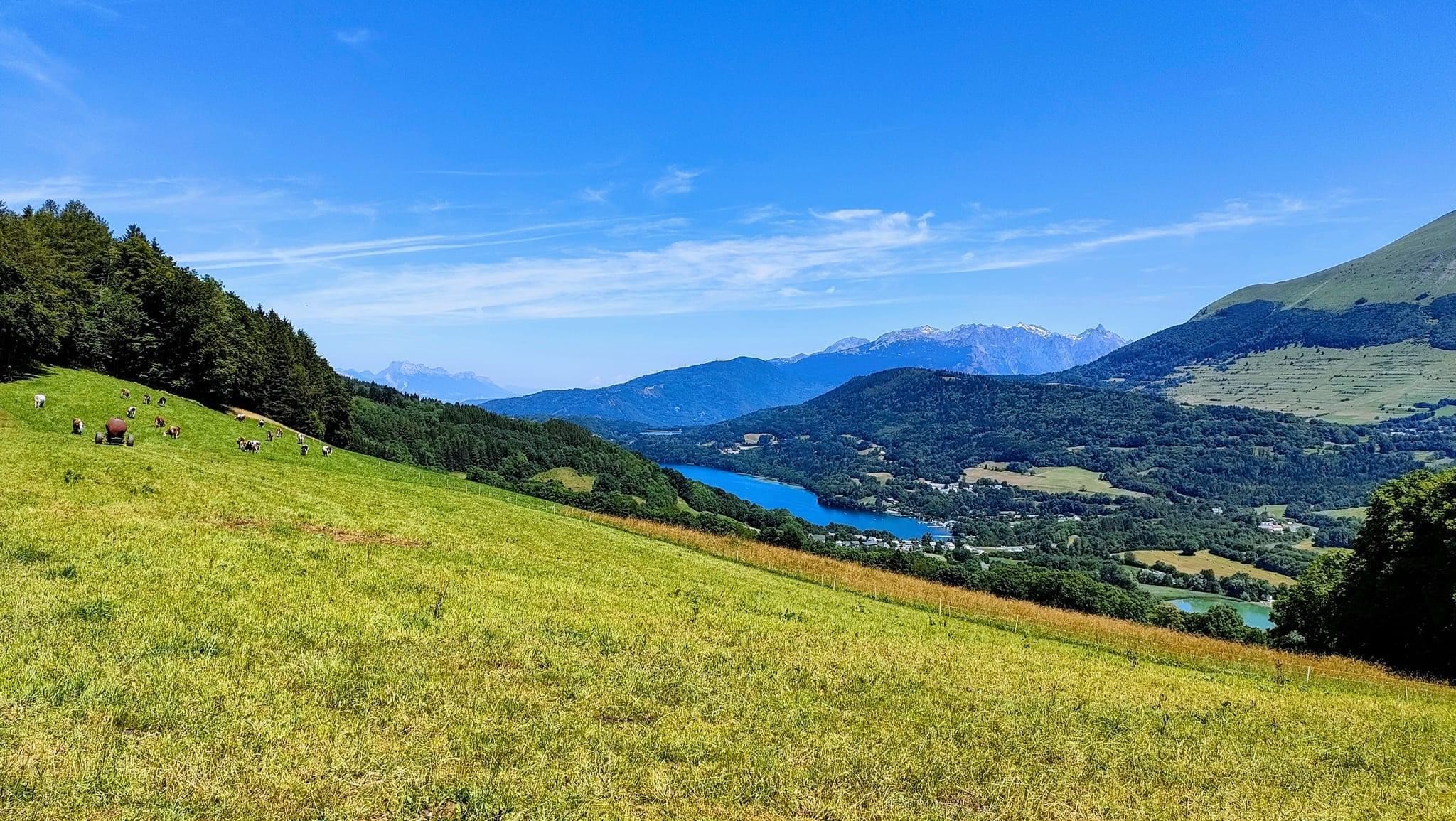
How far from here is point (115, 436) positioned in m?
40.3

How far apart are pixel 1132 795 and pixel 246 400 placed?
92825mm

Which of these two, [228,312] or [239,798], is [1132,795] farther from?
[228,312]

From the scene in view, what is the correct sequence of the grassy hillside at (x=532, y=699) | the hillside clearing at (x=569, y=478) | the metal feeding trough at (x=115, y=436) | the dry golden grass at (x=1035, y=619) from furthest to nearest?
the hillside clearing at (x=569, y=478), the metal feeding trough at (x=115, y=436), the dry golden grass at (x=1035, y=619), the grassy hillside at (x=532, y=699)

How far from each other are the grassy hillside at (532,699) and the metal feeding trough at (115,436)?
14117 millimetres

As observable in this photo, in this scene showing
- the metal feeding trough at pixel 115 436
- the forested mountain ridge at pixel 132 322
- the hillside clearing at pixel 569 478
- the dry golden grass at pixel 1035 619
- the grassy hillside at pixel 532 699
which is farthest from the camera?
the hillside clearing at pixel 569 478

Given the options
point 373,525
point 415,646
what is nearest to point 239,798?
point 415,646

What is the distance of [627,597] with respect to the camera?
22.5 meters

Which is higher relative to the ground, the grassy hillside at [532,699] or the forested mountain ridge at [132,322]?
the forested mountain ridge at [132,322]

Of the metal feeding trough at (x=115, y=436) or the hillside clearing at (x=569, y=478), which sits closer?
the metal feeding trough at (x=115, y=436)

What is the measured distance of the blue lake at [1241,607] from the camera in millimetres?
146625

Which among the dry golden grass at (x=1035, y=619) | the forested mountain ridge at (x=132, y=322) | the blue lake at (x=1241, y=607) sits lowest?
the blue lake at (x=1241, y=607)

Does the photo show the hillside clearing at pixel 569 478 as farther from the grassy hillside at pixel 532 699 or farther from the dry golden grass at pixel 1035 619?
the grassy hillside at pixel 532 699

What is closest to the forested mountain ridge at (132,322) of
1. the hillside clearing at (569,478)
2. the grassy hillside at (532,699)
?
the grassy hillside at (532,699)

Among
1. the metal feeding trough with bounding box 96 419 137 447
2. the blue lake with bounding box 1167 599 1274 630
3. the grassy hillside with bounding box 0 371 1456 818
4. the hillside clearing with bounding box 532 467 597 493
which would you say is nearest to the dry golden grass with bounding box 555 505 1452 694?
the grassy hillside with bounding box 0 371 1456 818
